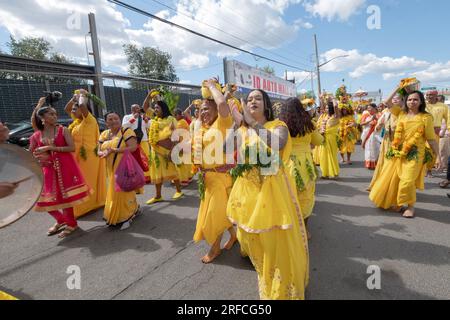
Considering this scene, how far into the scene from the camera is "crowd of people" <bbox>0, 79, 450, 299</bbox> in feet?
6.66

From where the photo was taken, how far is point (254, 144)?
81.6 inches

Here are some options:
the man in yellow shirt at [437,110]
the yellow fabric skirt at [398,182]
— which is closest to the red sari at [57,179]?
the yellow fabric skirt at [398,182]

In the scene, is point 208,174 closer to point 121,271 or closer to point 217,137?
point 217,137

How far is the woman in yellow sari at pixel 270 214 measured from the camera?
1978mm

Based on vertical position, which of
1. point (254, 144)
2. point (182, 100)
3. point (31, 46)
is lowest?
point (254, 144)

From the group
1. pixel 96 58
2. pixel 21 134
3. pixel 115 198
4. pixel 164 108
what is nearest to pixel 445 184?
pixel 164 108

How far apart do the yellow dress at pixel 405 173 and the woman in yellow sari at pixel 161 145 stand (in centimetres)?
347

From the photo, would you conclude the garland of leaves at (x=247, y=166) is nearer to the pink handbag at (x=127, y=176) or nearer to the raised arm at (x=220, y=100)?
the raised arm at (x=220, y=100)

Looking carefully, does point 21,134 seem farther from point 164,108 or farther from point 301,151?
point 301,151

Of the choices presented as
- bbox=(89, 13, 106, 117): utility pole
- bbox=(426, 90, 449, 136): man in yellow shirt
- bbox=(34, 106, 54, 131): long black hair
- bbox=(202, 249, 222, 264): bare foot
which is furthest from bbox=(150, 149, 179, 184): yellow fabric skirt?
bbox=(89, 13, 106, 117): utility pole

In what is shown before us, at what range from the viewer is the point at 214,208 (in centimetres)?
288

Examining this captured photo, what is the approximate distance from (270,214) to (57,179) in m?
Answer: 3.17

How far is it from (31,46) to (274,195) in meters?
33.7
